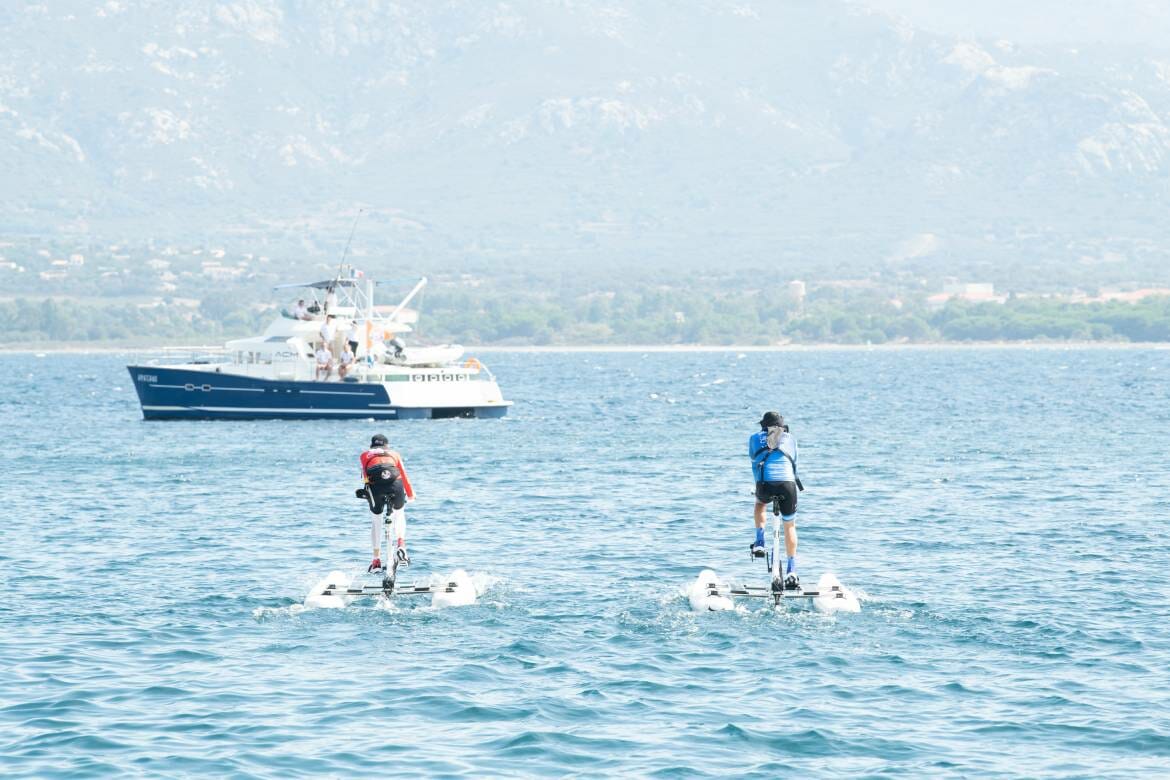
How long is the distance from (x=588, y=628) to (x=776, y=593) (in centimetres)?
288

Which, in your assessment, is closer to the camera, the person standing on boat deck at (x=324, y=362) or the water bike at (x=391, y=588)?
the water bike at (x=391, y=588)

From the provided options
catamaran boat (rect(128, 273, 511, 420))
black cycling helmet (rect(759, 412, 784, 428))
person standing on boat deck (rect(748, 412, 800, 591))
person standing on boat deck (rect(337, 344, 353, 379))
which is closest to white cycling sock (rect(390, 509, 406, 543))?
person standing on boat deck (rect(748, 412, 800, 591))

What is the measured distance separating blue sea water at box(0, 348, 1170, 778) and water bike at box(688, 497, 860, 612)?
1.89 ft

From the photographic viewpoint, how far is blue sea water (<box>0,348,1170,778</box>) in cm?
2014

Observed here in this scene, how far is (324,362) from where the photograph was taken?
83.0 metres

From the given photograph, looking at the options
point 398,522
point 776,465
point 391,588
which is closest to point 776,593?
point 776,465

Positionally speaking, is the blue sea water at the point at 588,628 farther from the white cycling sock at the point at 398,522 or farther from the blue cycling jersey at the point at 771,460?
the blue cycling jersey at the point at 771,460

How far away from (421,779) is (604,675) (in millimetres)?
4833

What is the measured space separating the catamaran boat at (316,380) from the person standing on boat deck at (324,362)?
0.05 meters

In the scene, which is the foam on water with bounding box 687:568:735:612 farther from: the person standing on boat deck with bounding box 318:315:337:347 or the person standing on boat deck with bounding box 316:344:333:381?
the person standing on boat deck with bounding box 316:344:333:381

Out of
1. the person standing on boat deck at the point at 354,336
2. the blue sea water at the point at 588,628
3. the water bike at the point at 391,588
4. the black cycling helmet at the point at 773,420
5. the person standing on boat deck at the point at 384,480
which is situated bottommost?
the blue sea water at the point at 588,628

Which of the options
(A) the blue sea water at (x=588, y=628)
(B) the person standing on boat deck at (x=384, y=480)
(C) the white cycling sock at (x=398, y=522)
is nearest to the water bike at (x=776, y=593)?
(A) the blue sea water at (x=588, y=628)

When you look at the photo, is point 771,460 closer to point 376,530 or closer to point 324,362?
point 376,530

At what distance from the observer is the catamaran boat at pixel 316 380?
82375 millimetres
